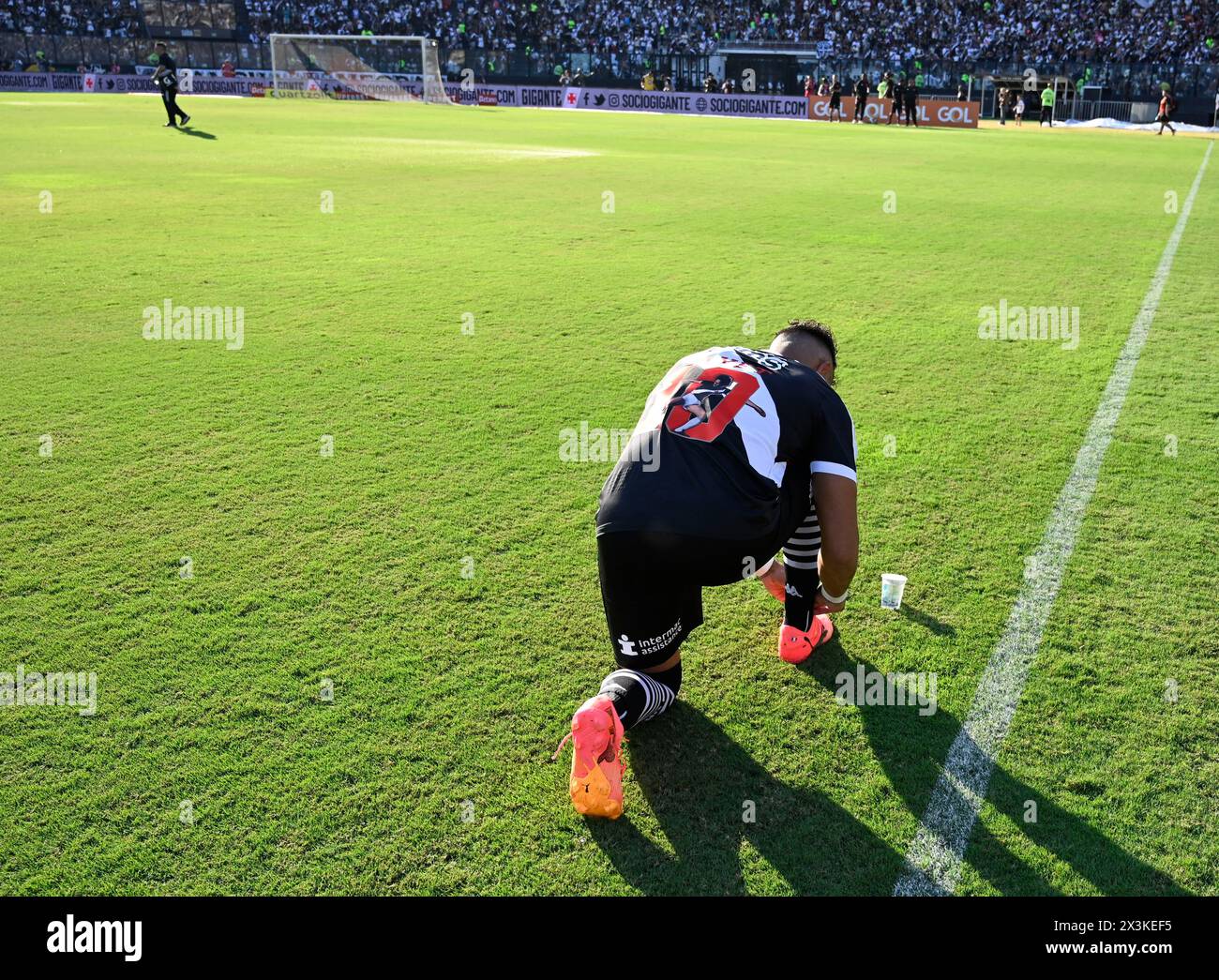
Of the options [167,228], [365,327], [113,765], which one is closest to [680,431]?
[113,765]

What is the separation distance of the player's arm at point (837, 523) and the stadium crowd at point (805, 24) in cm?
5013

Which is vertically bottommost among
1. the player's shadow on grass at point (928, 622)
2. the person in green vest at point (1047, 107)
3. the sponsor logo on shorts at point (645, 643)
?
the player's shadow on grass at point (928, 622)

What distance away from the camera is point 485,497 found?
5.47m

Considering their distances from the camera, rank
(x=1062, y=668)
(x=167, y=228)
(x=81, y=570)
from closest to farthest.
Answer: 1. (x=1062, y=668)
2. (x=81, y=570)
3. (x=167, y=228)

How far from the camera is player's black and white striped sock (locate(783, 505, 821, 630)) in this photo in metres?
3.91

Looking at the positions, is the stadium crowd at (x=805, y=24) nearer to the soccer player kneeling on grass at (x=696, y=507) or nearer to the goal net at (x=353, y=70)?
the goal net at (x=353, y=70)

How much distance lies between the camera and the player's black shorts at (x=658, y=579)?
3.22 m

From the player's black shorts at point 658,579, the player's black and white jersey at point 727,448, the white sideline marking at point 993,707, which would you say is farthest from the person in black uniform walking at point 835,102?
the player's black shorts at point 658,579

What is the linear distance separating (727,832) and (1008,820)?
0.91 m

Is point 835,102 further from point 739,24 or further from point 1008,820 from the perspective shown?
point 1008,820

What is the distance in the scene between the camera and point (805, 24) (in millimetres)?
51188

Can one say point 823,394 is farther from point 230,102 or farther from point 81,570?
point 230,102

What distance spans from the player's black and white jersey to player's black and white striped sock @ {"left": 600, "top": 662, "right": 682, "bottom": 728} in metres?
0.55
